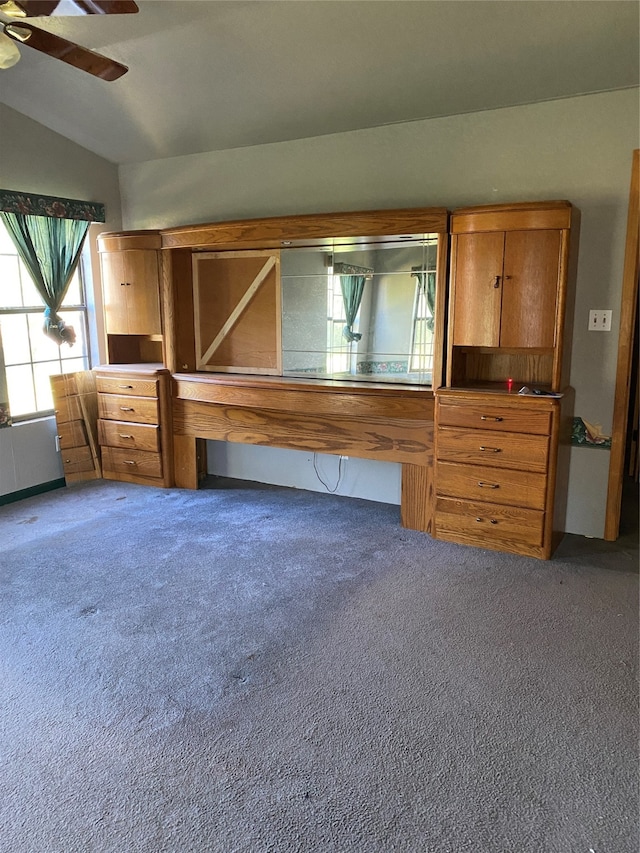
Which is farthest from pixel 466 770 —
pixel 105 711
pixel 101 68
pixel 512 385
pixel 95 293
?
pixel 95 293

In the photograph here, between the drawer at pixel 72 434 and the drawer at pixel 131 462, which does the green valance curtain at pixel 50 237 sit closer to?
the drawer at pixel 72 434

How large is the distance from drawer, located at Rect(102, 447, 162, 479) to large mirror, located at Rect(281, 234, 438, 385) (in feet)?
3.91

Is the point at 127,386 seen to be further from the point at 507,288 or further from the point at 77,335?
the point at 507,288

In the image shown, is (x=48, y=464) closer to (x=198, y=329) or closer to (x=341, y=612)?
(x=198, y=329)

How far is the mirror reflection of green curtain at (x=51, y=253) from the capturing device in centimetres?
427

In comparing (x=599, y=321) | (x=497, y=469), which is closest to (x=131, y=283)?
(x=497, y=469)

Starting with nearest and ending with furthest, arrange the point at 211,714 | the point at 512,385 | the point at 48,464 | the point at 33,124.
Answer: the point at 211,714 → the point at 512,385 → the point at 33,124 → the point at 48,464

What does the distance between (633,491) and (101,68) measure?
416 cm

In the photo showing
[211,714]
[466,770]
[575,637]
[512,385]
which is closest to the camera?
[466,770]

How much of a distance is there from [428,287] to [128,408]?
2.31 metres

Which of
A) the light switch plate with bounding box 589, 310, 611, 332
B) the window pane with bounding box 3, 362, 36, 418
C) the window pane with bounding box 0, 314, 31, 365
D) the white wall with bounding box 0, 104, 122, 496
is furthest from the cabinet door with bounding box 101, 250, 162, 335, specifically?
the light switch plate with bounding box 589, 310, 611, 332

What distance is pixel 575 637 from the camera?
101 inches

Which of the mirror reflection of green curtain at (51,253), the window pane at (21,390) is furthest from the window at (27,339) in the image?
the mirror reflection of green curtain at (51,253)

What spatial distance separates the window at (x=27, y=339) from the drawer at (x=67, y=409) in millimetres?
123
